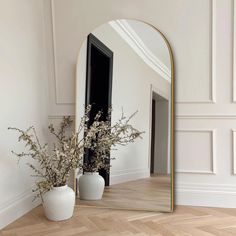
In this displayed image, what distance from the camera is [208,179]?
264 centimetres

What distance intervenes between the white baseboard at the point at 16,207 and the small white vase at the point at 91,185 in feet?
1.40

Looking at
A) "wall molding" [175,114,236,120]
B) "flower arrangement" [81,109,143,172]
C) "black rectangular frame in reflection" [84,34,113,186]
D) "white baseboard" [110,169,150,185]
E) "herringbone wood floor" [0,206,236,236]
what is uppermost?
"black rectangular frame in reflection" [84,34,113,186]

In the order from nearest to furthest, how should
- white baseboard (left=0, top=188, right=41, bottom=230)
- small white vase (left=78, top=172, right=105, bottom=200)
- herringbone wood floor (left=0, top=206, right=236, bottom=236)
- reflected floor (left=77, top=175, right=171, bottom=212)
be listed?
herringbone wood floor (left=0, top=206, right=236, bottom=236) < white baseboard (left=0, top=188, right=41, bottom=230) < reflected floor (left=77, top=175, right=171, bottom=212) < small white vase (left=78, top=172, right=105, bottom=200)

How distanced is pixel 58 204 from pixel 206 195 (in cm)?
127

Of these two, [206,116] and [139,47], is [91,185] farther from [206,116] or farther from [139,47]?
[139,47]

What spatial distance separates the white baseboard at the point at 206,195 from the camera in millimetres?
2592

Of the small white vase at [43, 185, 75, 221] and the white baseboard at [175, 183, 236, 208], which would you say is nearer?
the small white vase at [43, 185, 75, 221]

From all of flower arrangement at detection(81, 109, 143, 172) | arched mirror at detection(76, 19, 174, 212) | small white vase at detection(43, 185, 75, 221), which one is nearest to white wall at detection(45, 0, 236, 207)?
arched mirror at detection(76, 19, 174, 212)

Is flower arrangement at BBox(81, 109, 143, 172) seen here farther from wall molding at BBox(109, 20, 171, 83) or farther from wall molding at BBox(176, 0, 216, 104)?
wall molding at BBox(176, 0, 216, 104)

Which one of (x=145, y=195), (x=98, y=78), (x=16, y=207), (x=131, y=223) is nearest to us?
(x=131, y=223)

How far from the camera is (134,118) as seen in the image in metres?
2.63

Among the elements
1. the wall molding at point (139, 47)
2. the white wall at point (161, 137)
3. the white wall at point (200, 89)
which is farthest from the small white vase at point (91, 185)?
the wall molding at point (139, 47)

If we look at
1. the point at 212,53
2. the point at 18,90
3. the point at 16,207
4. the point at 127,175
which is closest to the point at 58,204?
A: the point at 16,207

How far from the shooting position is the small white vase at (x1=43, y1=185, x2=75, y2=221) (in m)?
2.24
